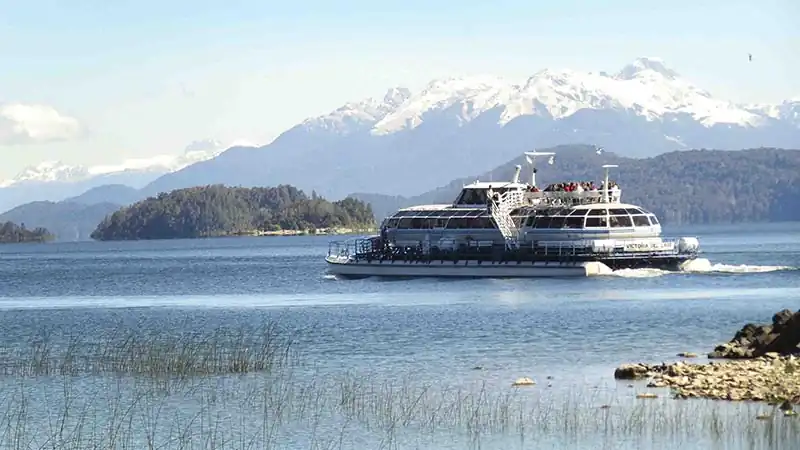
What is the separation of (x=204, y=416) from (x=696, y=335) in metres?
25.2

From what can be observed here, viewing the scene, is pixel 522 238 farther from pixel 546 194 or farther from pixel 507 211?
pixel 546 194

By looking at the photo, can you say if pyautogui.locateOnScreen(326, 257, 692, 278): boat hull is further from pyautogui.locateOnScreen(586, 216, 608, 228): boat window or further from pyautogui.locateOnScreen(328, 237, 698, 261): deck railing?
pyautogui.locateOnScreen(586, 216, 608, 228): boat window

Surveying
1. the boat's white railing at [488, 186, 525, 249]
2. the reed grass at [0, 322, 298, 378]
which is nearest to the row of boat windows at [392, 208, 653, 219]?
the boat's white railing at [488, 186, 525, 249]

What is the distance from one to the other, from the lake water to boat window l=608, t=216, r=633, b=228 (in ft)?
11.6

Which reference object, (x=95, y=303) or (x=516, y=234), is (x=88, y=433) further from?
(x=516, y=234)

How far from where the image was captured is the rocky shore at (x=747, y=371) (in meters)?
40.3

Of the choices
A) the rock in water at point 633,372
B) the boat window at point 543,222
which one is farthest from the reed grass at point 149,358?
the boat window at point 543,222

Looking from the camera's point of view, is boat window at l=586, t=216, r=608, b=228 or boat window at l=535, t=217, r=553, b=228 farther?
boat window at l=535, t=217, r=553, b=228

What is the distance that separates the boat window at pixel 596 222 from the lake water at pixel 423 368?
→ 3.67m

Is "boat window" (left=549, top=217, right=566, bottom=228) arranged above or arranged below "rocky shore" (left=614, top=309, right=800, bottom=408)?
above

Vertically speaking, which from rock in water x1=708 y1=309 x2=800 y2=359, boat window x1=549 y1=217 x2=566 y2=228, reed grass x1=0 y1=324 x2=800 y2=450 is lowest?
reed grass x1=0 y1=324 x2=800 y2=450

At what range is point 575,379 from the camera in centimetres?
4719

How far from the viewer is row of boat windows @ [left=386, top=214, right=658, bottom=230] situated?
102 m

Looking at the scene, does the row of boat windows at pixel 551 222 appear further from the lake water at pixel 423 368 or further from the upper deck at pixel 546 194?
the lake water at pixel 423 368
